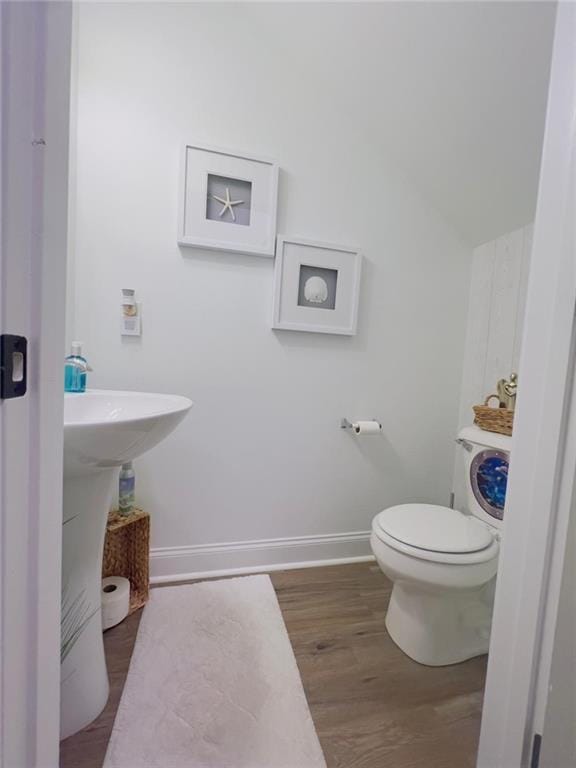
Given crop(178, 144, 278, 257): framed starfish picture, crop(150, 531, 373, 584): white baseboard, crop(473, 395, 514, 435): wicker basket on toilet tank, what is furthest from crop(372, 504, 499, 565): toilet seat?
crop(178, 144, 278, 257): framed starfish picture

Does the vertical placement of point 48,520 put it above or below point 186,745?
above

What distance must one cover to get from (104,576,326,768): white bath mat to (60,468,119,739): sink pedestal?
11 centimetres

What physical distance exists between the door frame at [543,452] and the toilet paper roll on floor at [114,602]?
1137 millimetres

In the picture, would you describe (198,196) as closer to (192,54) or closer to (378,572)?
(192,54)

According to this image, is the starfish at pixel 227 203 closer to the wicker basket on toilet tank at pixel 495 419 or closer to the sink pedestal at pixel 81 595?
the sink pedestal at pixel 81 595

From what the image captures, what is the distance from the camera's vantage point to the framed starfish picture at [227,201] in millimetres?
1272

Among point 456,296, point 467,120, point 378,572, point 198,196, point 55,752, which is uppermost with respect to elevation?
point 467,120

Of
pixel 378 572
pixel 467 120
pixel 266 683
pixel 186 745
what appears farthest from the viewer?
pixel 378 572

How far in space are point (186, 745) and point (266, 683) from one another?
251mm

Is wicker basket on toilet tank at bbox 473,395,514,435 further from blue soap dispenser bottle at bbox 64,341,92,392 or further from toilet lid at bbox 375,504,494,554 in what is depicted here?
blue soap dispenser bottle at bbox 64,341,92,392

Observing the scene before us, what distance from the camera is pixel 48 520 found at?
42 centimetres

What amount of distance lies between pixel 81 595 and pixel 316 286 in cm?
135

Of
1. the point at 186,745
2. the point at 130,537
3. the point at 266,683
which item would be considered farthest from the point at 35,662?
the point at 130,537

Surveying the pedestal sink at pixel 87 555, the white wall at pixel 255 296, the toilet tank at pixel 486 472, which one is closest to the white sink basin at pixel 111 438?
the pedestal sink at pixel 87 555
